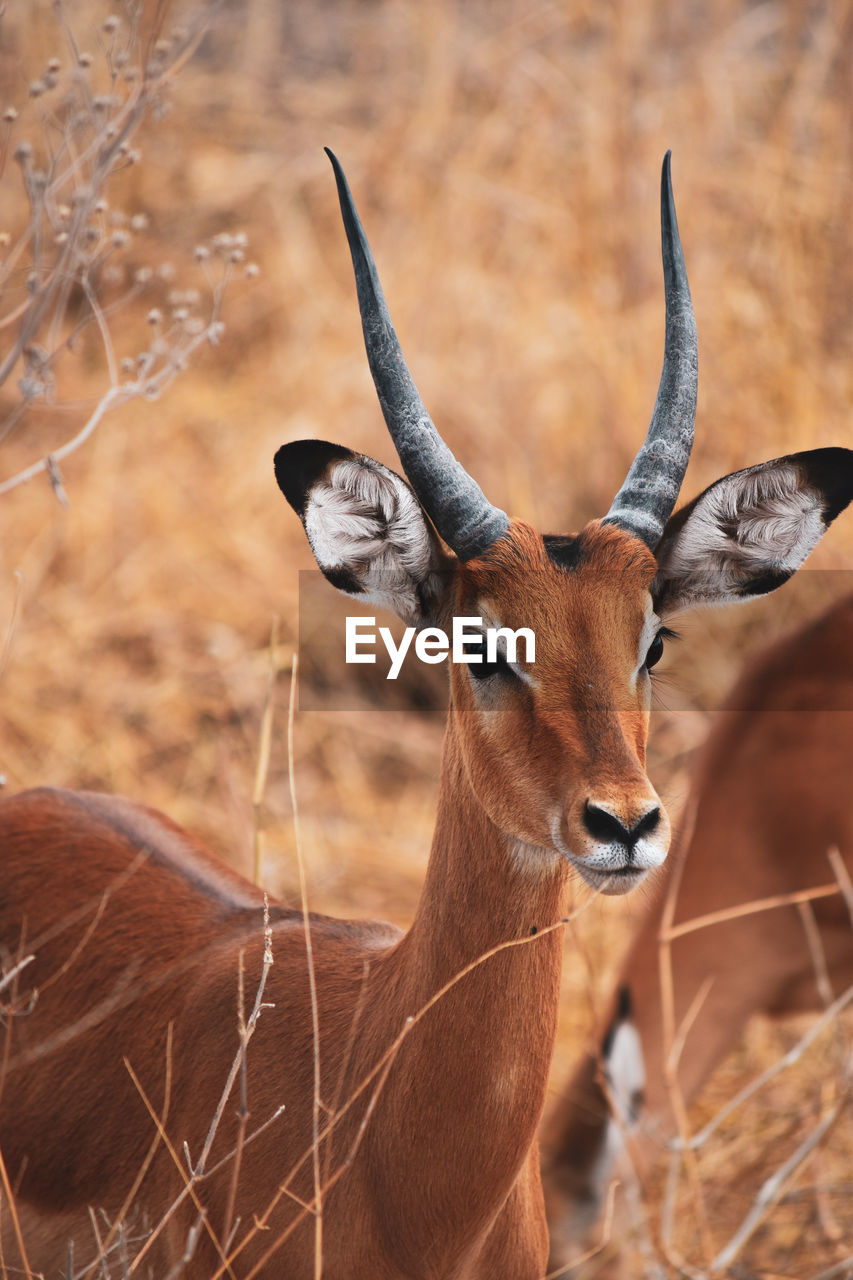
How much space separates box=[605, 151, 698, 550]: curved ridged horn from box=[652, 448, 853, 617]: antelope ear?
100mm

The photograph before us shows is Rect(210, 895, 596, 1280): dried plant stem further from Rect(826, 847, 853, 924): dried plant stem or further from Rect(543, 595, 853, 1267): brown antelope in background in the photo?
Rect(826, 847, 853, 924): dried plant stem

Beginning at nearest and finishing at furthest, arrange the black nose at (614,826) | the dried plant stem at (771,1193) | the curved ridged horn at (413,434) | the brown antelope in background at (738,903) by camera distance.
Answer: the black nose at (614,826)
the curved ridged horn at (413,434)
the dried plant stem at (771,1193)
the brown antelope in background at (738,903)

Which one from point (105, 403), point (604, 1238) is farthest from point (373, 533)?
point (604, 1238)

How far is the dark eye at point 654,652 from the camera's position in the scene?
3035mm

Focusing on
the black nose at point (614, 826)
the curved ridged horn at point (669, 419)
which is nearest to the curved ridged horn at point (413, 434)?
the curved ridged horn at point (669, 419)

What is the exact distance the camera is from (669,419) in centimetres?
309

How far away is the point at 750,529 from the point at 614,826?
0.99m

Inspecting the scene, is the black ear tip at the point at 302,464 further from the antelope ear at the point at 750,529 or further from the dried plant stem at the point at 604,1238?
the dried plant stem at the point at 604,1238

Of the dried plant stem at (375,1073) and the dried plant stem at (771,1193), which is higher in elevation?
the dried plant stem at (375,1073)

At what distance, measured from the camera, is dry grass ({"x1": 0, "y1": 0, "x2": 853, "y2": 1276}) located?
7555 millimetres

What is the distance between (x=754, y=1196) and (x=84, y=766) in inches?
147

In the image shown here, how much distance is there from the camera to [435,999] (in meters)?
2.92

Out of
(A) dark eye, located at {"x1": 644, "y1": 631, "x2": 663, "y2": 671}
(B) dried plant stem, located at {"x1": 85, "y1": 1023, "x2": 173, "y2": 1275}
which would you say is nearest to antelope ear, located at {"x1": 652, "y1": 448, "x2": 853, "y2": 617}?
(A) dark eye, located at {"x1": 644, "y1": 631, "x2": 663, "y2": 671}

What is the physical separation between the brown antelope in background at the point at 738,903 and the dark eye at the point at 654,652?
1.79m
